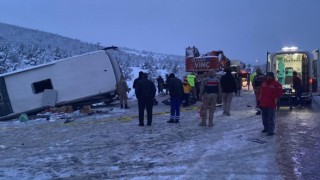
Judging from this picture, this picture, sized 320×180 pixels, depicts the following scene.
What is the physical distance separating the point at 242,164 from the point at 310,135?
142 inches

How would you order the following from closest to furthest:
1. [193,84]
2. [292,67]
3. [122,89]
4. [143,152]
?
1. [143,152]
2. [122,89]
3. [292,67]
4. [193,84]

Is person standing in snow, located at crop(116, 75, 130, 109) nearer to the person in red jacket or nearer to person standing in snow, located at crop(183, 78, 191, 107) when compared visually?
person standing in snow, located at crop(183, 78, 191, 107)

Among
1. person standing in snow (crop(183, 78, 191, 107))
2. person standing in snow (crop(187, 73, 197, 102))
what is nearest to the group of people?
person standing in snow (crop(183, 78, 191, 107))

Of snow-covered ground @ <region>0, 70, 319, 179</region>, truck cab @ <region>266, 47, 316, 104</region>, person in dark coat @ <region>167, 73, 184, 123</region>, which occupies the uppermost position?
truck cab @ <region>266, 47, 316, 104</region>

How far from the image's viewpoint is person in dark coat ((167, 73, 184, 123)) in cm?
1313

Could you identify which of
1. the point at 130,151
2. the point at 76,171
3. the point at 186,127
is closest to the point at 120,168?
the point at 76,171

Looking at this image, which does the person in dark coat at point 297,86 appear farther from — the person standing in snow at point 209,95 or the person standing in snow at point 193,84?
the person standing in snow at point 209,95

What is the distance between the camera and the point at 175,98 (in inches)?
520

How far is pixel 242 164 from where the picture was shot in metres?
7.23

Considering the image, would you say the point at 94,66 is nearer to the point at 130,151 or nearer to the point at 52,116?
the point at 52,116

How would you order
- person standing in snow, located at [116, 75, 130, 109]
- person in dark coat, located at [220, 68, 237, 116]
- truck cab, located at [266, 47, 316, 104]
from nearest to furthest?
person in dark coat, located at [220, 68, 237, 116] → truck cab, located at [266, 47, 316, 104] → person standing in snow, located at [116, 75, 130, 109]

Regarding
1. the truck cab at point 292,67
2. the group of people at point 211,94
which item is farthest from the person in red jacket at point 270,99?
the truck cab at point 292,67

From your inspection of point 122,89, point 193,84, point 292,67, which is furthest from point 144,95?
point 292,67

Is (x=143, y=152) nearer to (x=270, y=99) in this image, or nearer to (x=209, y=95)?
(x=270, y=99)
